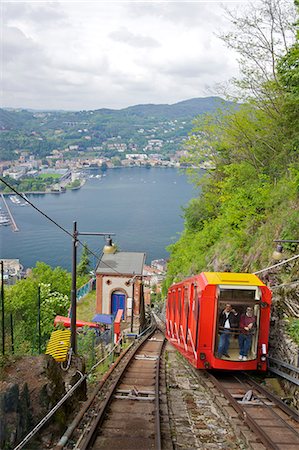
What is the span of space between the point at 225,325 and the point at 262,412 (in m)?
2.17

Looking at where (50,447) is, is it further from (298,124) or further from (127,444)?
(298,124)

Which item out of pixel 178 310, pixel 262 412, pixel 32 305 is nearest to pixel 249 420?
pixel 262 412

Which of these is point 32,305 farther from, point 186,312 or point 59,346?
point 59,346

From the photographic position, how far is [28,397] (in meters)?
5.97

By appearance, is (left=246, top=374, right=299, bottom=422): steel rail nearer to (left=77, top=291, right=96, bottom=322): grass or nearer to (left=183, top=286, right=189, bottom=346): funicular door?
(left=183, top=286, right=189, bottom=346): funicular door

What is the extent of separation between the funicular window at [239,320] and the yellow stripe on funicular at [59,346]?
11.5ft

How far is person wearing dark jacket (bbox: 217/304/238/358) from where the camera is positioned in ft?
32.2

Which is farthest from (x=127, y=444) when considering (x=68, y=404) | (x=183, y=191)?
(x=183, y=191)

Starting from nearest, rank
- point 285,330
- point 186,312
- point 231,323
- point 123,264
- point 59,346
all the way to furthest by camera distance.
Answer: point 231,323, point 285,330, point 59,346, point 186,312, point 123,264

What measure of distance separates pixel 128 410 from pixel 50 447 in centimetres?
217

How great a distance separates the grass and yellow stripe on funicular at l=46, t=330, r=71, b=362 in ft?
84.7

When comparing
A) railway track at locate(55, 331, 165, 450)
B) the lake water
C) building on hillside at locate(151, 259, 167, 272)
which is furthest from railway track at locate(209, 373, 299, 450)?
building on hillside at locate(151, 259, 167, 272)

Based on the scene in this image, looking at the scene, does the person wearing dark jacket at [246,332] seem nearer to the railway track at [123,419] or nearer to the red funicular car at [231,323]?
the red funicular car at [231,323]

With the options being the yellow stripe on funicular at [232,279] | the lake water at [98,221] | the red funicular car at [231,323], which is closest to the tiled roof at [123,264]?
the lake water at [98,221]
